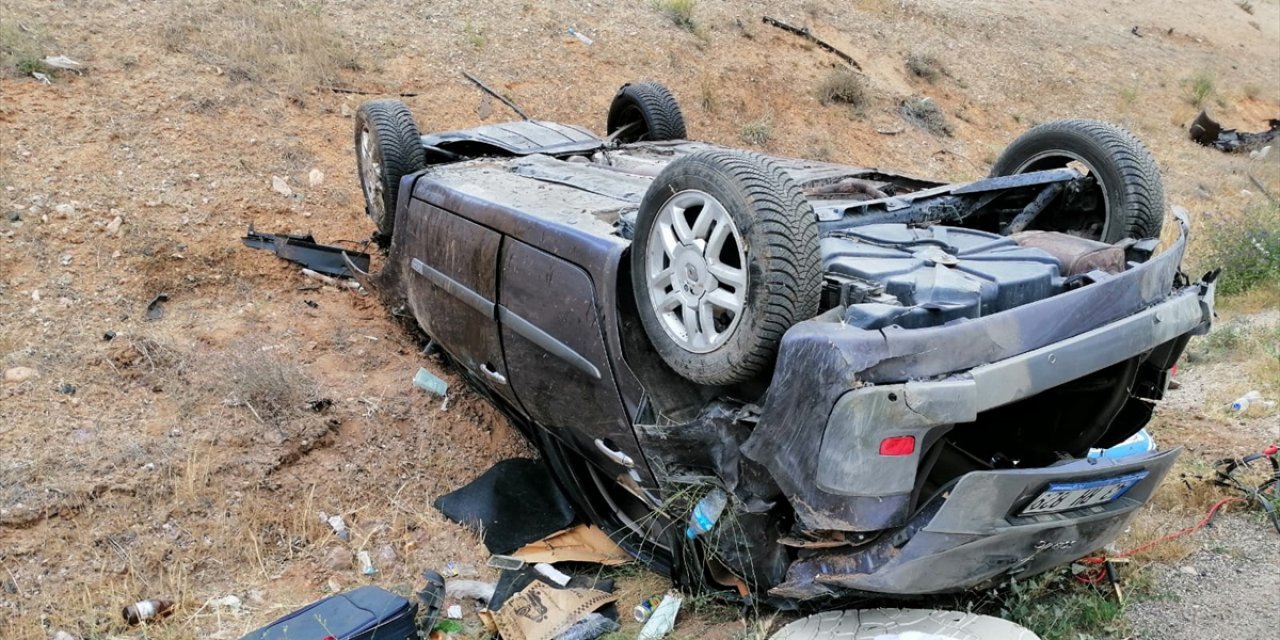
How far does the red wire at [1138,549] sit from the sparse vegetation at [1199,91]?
50.4 feet

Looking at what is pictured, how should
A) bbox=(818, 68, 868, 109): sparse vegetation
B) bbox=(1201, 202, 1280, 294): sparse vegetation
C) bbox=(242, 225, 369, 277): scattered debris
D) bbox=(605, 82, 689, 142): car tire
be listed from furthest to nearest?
bbox=(818, 68, 868, 109): sparse vegetation → bbox=(1201, 202, 1280, 294): sparse vegetation → bbox=(242, 225, 369, 277): scattered debris → bbox=(605, 82, 689, 142): car tire

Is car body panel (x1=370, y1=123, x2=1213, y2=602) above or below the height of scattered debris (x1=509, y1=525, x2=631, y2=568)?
above

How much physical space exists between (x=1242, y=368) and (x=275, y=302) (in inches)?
234

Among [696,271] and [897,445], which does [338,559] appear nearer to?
[696,271]

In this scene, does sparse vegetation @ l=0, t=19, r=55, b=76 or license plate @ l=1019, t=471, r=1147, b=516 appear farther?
sparse vegetation @ l=0, t=19, r=55, b=76

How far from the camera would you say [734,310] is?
2625mm

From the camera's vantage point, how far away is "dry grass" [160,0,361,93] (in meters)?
8.48

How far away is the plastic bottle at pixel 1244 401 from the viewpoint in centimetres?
496

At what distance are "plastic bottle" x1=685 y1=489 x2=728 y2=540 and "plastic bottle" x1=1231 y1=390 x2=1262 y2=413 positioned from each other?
3.56 m

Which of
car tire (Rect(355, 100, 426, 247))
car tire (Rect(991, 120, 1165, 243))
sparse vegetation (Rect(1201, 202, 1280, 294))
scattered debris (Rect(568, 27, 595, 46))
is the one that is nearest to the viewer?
car tire (Rect(991, 120, 1165, 243))

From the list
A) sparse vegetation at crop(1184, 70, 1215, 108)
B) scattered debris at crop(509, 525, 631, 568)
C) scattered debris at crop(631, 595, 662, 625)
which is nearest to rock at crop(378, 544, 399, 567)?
scattered debris at crop(509, 525, 631, 568)

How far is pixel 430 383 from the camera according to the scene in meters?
5.01

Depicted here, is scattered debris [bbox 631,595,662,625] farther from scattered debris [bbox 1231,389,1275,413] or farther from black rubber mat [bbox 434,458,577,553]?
scattered debris [bbox 1231,389,1275,413]

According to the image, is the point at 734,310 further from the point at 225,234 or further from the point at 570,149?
the point at 225,234
